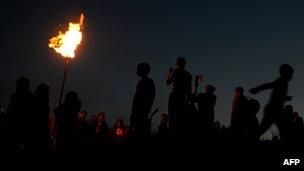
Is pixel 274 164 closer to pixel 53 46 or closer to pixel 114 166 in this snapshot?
pixel 114 166

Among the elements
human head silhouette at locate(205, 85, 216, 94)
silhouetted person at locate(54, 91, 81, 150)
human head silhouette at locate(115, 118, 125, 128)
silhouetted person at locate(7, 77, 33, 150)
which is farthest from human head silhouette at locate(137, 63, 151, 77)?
human head silhouette at locate(115, 118, 125, 128)

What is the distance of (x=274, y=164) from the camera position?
971 cm

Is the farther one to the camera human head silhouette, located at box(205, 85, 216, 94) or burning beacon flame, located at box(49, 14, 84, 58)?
burning beacon flame, located at box(49, 14, 84, 58)

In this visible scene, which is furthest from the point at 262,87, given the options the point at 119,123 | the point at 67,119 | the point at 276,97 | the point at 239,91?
the point at 119,123

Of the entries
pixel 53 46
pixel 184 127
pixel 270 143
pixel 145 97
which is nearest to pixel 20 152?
pixel 145 97

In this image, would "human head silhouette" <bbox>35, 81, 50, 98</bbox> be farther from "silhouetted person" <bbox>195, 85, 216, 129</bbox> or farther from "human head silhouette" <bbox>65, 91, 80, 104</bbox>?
"silhouetted person" <bbox>195, 85, 216, 129</bbox>

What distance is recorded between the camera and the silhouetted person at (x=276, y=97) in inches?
433

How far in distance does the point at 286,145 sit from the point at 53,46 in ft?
28.6

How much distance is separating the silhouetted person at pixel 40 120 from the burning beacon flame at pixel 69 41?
564 cm

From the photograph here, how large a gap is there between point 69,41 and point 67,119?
217 inches

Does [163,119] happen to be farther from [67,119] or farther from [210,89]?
[67,119]

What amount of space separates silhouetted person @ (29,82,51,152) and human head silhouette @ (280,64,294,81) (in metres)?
5.14

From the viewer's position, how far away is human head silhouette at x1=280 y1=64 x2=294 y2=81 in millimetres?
11305

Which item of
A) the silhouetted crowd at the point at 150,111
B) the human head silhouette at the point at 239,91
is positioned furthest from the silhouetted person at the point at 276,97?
the human head silhouette at the point at 239,91
